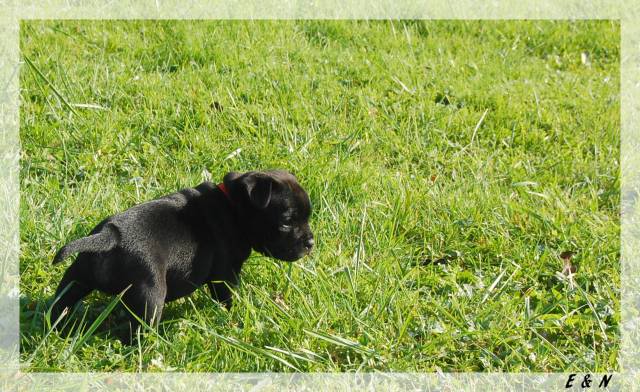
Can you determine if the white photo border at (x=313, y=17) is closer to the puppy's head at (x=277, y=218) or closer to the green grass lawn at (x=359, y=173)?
the green grass lawn at (x=359, y=173)

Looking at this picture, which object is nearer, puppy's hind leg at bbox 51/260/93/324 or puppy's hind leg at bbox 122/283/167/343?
puppy's hind leg at bbox 122/283/167/343

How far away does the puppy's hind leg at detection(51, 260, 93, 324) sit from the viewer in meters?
3.97

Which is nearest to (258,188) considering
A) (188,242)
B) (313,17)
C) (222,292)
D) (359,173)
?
(188,242)

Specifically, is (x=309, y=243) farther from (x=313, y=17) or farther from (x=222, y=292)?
(x=313, y=17)

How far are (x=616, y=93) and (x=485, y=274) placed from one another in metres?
3.29

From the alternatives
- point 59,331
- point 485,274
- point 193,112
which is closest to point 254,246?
point 59,331

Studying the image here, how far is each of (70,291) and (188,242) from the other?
64cm

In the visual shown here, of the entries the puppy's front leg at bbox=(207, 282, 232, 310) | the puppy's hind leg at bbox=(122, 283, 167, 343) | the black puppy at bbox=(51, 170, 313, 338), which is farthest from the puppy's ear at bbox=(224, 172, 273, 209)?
the puppy's hind leg at bbox=(122, 283, 167, 343)

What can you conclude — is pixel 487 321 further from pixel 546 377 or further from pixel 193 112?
pixel 193 112

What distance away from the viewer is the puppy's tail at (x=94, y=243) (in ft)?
11.8

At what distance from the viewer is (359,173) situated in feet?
18.1

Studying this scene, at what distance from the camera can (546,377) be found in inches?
165

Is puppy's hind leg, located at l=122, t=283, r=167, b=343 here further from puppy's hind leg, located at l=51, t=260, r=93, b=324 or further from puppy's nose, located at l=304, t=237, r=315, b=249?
puppy's nose, located at l=304, t=237, r=315, b=249

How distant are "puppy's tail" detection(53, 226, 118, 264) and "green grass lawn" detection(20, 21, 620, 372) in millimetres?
298
